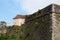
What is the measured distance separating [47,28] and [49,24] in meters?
0.36

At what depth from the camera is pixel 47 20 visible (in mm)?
12734

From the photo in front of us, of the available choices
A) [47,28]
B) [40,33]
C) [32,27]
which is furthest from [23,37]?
[47,28]

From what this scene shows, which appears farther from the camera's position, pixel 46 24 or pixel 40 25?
pixel 40 25

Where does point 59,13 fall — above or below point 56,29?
above

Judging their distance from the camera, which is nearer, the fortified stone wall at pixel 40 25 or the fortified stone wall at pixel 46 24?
the fortified stone wall at pixel 46 24

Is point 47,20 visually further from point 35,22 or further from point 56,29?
point 35,22

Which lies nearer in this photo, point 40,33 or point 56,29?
point 56,29

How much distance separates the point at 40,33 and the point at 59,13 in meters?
2.17

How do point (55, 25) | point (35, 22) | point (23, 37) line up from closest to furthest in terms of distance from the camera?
point (55, 25) < point (35, 22) < point (23, 37)

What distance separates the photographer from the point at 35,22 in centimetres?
1491

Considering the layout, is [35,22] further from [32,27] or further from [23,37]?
[23,37]

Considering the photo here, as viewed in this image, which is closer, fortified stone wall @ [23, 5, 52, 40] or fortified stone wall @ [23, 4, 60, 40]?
fortified stone wall @ [23, 4, 60, 40]

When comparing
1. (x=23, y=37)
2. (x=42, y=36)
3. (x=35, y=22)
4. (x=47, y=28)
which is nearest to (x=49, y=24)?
(x=47, y=28)

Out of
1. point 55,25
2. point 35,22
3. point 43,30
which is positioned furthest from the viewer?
point 35,22
